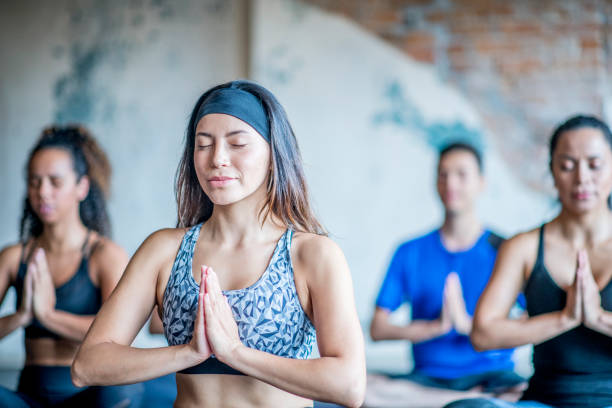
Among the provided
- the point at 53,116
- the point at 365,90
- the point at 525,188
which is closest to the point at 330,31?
the point at 365,90

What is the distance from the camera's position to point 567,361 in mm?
1813

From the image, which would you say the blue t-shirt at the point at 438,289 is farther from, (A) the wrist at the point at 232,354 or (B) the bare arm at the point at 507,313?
(A) the wrist at the point at 232,354

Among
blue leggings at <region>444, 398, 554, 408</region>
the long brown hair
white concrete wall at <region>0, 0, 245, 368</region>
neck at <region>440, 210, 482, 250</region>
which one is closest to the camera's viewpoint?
the long brown hair

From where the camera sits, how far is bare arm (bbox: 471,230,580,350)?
175 centimetres

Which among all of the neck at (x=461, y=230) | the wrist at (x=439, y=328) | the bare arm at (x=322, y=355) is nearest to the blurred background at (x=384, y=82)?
the neck at (x=461, y=230)

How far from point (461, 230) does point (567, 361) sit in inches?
46.6

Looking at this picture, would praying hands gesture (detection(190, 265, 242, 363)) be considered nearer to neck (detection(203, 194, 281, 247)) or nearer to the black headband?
neck (detection(203, 194, 281, 247))

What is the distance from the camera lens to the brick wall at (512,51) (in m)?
4.15

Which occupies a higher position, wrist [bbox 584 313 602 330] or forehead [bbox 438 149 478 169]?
forehead [bbox 438 149 478 169]

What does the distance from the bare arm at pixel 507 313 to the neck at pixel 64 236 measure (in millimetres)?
1415

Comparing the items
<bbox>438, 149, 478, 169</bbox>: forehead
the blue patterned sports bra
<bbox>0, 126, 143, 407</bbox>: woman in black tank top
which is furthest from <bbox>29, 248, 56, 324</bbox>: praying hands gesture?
<bbox>438, 149, 478, 169</bbox>: forehead

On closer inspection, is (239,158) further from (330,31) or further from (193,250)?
(330,31)

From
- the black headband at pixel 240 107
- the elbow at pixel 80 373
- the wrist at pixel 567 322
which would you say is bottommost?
the elbow at pixel 80 373

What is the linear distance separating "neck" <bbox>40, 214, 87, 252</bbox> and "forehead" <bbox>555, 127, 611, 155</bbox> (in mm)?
1664
